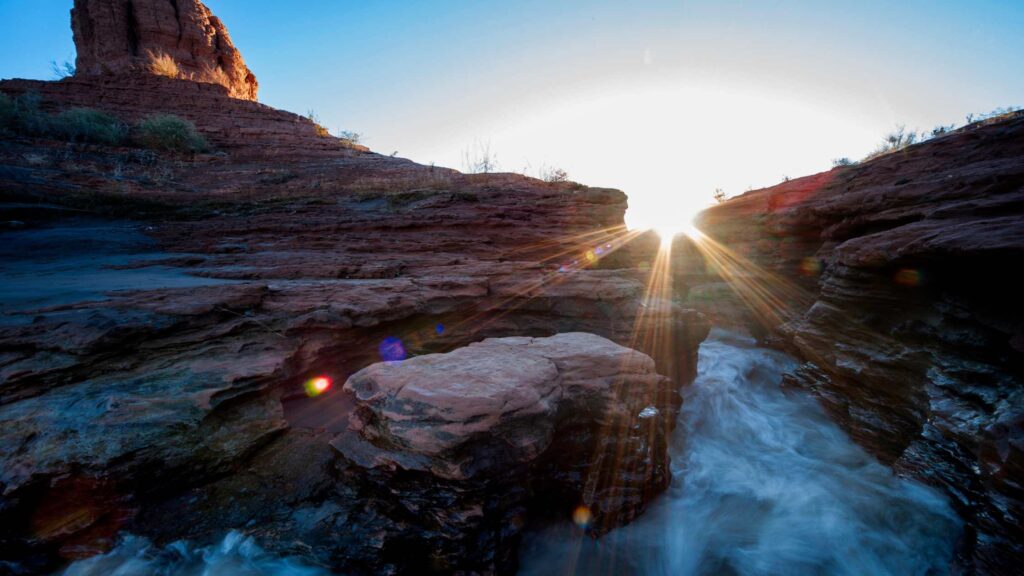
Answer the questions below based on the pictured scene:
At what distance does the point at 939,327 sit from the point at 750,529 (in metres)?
3.35

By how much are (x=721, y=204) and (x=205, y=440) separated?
48.0 feet

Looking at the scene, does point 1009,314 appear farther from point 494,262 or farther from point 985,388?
point 494,262

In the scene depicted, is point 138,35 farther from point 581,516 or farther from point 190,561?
point 581,516

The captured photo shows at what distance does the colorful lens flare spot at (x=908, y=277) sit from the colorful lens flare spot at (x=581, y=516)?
5214 millimetres

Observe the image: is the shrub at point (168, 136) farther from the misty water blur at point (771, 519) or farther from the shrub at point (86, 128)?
the misty water blur at point (771, 519)

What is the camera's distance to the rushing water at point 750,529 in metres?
2.81

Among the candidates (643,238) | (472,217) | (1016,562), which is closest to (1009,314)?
(1016,562)

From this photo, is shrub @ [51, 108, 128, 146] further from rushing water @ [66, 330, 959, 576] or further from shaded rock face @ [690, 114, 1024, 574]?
shaded rock face @ [690, 114, 1024, 574]

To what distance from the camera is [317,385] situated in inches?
170

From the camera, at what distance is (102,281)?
4.77 metres

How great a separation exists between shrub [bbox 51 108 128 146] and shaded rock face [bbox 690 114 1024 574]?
1923 cm

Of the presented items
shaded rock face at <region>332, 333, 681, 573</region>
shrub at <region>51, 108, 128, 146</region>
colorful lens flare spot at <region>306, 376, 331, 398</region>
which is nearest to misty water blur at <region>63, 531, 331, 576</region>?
shaded rock face at <region>332, 333, 681, 573</region>

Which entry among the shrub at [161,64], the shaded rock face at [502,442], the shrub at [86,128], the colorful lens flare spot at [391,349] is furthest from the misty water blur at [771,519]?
the shrub at [161,64]

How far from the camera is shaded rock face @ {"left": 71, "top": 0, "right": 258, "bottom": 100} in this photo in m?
17.5
